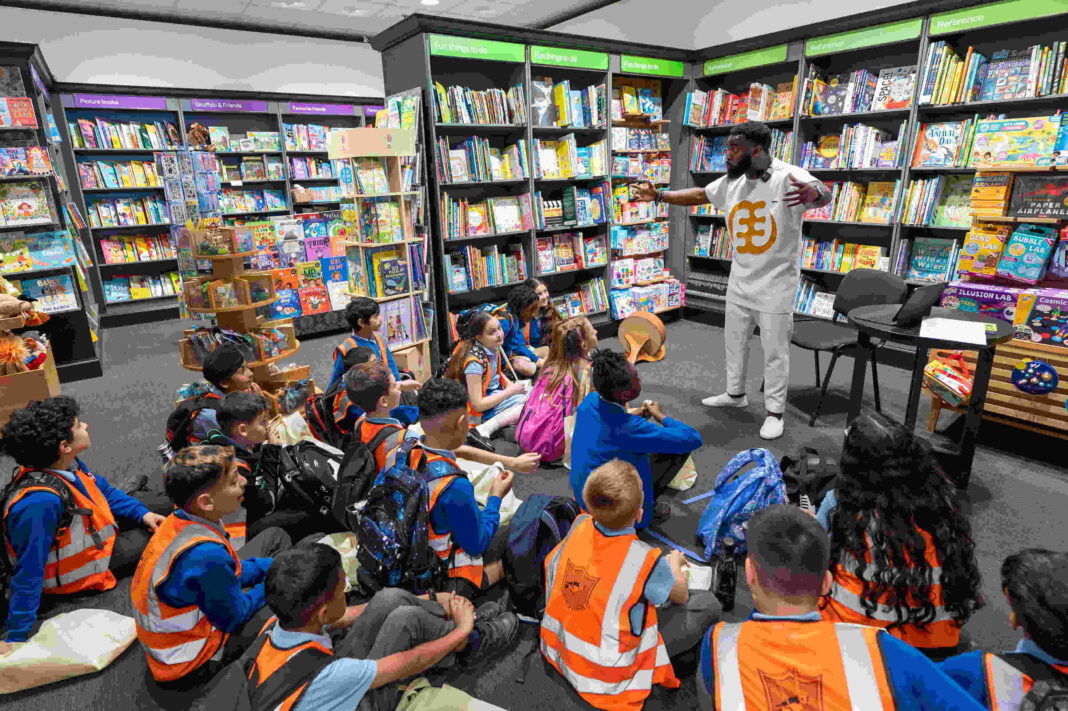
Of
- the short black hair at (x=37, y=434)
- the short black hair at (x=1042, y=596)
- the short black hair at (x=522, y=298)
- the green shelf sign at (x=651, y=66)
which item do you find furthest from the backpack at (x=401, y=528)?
the green shelf sign at (x=651, y=66)

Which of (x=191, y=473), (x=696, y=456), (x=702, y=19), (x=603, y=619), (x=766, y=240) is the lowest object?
(x=696, y=456)

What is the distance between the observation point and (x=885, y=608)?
1612mm

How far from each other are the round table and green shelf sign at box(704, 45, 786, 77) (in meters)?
3.09

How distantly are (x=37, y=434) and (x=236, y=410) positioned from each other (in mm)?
636

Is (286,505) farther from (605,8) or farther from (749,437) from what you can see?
(605,8)

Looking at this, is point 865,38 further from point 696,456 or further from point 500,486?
point 500,486

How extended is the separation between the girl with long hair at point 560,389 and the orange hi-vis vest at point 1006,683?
2.07m

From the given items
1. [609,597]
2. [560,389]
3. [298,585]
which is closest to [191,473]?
[298,585]

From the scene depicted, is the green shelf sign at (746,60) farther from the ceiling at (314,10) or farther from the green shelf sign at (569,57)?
the ceiling at (314,10)

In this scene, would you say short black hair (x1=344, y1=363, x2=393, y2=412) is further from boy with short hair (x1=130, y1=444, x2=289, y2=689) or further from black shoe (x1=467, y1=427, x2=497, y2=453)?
black shoe (x1=467, y1=427, x2=497, y2=453)

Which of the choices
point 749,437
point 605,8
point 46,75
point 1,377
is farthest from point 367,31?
point 749,437

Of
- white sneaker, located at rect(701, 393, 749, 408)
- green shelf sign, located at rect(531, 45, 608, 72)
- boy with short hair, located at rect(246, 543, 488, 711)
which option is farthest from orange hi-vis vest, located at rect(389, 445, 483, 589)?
green shelf sign, located at rect(531, 45, 608, 72)

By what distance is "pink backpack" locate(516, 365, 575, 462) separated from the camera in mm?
3152

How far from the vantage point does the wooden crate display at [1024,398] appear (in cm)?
317
